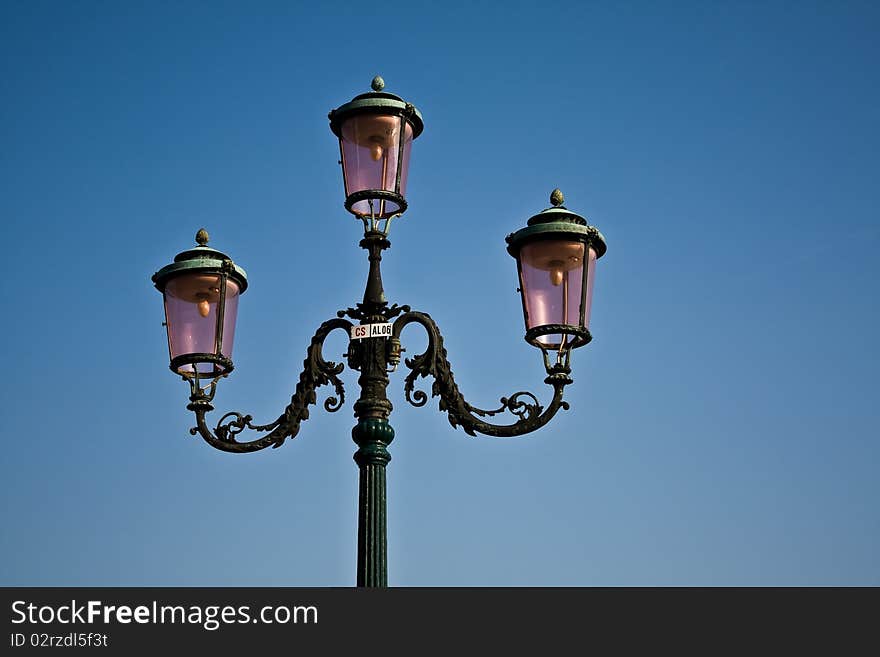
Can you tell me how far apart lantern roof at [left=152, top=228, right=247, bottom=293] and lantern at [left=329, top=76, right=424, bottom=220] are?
0.90 meters

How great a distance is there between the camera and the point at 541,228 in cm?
1211

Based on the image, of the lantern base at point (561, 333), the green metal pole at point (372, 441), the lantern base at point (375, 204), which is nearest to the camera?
the green metal pole at point (372, 441)

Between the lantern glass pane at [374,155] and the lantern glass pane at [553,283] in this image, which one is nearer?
the lantern glass pane at [553,283]

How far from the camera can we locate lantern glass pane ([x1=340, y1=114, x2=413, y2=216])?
484 inches

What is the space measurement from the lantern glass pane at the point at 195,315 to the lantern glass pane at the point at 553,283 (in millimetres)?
2081

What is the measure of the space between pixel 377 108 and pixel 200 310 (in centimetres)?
185

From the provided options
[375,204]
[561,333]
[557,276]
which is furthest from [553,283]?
[375,204]

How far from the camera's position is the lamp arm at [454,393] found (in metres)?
11.9

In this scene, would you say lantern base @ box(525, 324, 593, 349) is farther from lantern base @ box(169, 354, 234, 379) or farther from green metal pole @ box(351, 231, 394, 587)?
lantern base @ box(169, 354, 234, 379)

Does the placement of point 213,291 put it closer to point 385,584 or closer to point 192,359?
point 192,359

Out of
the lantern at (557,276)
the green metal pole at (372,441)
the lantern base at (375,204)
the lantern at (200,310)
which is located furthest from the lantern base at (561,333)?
the lantern at (200,310)

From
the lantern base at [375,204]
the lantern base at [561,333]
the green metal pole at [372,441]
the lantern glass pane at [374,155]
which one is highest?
the lantern glass pane at [374,155]

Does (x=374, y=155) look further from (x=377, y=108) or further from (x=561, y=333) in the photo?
(x=561, y=333)

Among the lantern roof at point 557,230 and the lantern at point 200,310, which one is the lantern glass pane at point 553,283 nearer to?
the lantern roof at point 557,230
